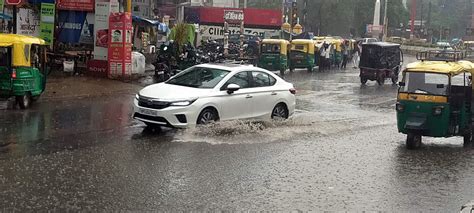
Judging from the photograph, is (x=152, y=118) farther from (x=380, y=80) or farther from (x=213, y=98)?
(x=380, y=80)

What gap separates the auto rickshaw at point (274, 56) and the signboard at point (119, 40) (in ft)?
40.5

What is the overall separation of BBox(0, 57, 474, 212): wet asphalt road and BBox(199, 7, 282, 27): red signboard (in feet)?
115

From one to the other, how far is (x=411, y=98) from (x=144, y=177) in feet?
20.5

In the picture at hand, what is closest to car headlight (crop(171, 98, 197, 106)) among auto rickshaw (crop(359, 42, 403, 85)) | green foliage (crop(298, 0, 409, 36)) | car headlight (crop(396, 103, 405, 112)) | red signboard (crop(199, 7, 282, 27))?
car headlight (crop(396, 103, 405, 112))

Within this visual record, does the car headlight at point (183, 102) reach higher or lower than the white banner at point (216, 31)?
lower

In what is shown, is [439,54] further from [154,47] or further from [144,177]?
[154,47]

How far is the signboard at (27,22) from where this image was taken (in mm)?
24031

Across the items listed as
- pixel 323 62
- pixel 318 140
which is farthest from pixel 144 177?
pixel 323 62

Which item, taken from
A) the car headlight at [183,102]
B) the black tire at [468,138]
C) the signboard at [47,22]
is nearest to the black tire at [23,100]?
the car headlight at [183,102]

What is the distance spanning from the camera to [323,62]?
40219 mm

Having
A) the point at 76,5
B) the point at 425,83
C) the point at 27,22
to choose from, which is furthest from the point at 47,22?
the point at 425,83

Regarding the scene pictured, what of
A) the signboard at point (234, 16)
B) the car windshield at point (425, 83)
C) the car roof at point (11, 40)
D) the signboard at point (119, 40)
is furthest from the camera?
the signboard at point (234, 16)

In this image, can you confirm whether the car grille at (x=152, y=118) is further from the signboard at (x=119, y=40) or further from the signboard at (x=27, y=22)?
the signboard at (x=27, y=22)

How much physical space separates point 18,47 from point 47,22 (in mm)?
9372
